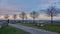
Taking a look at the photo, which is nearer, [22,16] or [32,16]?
[32,16]

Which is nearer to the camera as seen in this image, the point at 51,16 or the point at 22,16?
the point at 51,16

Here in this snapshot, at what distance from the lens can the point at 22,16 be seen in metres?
60.3

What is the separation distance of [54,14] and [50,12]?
165cm

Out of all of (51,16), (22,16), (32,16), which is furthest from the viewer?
(22,16)

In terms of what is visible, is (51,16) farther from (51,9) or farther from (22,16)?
(22,16)

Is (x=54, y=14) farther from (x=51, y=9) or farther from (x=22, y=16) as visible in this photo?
(x=22, y=16)

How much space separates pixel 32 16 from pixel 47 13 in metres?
12.6

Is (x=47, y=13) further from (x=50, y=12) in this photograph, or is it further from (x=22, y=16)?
(x=22, y=16)

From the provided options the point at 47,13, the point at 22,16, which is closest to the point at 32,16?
the point at 22,16

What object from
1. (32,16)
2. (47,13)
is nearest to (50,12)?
(47,13)

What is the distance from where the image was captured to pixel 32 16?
54.9 metres

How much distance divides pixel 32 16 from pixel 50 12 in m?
13.0

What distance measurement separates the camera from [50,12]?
42.8m

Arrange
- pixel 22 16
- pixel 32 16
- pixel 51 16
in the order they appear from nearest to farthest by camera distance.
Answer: pixel 51 16 → pixel 32 16 → pixel 22 16
